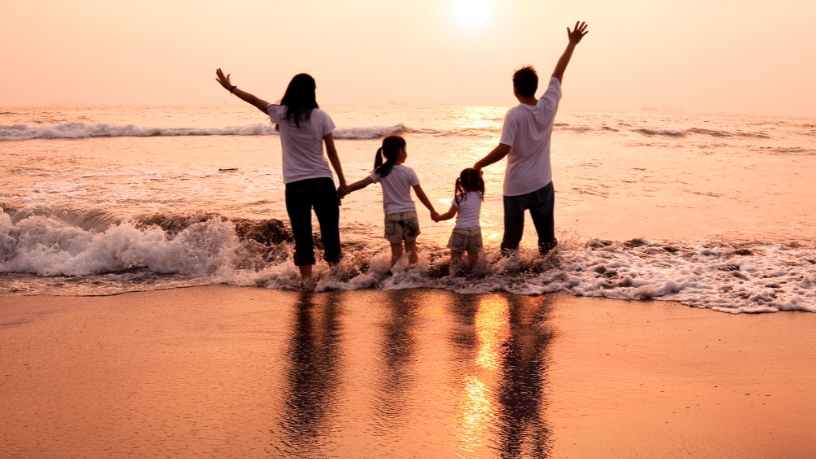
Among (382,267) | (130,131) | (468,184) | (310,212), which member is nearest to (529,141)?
(468,184)

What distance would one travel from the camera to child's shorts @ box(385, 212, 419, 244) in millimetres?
7176

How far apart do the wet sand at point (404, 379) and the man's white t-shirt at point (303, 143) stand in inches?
45.9

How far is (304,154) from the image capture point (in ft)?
21.4

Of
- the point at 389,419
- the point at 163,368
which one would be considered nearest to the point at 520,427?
the point at 389,419

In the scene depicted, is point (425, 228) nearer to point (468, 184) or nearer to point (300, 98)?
point (468, 184)

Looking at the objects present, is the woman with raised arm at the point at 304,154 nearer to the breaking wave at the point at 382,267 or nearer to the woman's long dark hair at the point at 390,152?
the woman's long dark hair at the point at 390,152

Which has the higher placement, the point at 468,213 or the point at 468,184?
the point at 468,184

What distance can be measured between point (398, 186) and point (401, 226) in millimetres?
404

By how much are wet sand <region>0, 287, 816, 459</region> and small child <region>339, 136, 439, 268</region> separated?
98 centimetres

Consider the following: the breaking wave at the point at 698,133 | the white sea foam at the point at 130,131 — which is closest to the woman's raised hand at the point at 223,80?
the white sea foam at the point at 130,131

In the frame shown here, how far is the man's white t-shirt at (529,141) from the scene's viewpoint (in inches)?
251

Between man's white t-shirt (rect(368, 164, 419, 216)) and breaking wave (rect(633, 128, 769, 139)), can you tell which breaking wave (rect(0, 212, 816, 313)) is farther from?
breaking wave (rect(633, 128, 769, 139))

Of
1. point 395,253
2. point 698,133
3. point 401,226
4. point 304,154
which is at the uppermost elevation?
point 698,133

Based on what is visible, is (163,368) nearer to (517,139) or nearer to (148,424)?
(148,424)
